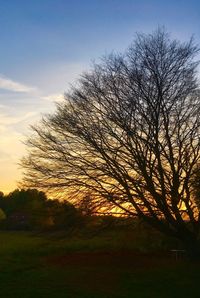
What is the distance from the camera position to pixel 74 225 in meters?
19.0

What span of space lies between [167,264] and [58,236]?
509 centimetres

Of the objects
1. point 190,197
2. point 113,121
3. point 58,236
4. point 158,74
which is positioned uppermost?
point 158,74

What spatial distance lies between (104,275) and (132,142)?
19.1ft

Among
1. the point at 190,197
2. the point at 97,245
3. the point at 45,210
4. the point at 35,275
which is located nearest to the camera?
the point at 35,275

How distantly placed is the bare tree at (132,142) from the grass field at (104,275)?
2.21m

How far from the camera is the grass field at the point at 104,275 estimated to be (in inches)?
504

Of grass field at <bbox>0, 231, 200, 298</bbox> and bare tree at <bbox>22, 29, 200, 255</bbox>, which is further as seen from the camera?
bare tree at <bbox>22, 29, 200, 255</bbox>

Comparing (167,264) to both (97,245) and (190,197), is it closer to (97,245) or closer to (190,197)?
(190,197)

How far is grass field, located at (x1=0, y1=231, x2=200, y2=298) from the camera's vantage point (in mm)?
12805

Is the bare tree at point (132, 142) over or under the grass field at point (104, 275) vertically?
over

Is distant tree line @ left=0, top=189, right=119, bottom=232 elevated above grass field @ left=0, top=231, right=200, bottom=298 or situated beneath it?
elevated above

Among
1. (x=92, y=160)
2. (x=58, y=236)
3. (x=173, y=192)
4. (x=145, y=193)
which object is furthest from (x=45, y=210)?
(x=173, y=192)

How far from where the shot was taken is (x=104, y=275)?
1636 centimetres

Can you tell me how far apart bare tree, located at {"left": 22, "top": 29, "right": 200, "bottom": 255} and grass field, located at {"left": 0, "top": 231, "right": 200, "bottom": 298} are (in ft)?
7.24
